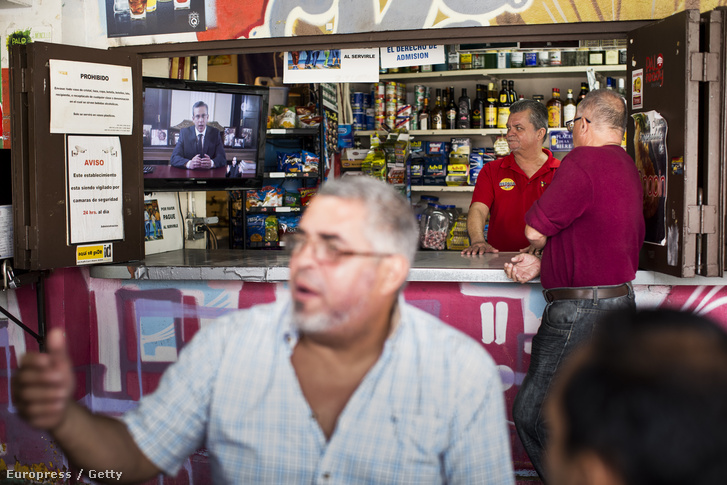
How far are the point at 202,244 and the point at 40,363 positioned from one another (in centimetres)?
331

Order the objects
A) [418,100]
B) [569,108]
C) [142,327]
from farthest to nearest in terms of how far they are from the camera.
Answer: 1. [418,100]
2. [569,108]
3. [142,327]

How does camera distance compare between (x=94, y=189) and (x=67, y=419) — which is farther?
(x=94, y=189)

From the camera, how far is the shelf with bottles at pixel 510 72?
5.28m

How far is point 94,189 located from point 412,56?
1.73 meters

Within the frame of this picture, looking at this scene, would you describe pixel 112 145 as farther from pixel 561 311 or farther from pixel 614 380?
pixel 614 380

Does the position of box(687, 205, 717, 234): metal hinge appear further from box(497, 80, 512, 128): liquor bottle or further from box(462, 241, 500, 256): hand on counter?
box(497, 80, 512, 128): liquor bottle

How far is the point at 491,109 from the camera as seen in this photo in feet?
17.9

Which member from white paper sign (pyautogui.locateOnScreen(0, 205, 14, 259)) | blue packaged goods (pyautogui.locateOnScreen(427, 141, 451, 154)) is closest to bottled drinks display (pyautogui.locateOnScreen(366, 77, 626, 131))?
blue packaged goods (pyautogui.locateOnScreen(427, 141, 451, 154))

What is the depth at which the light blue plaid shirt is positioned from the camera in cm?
143

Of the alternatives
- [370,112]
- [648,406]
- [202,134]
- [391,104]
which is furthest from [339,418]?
[370,112]

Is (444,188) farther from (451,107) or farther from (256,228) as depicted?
(256,228)

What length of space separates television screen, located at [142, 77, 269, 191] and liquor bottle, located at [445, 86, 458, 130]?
70.2 inches

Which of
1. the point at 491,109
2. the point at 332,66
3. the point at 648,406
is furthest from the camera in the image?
the point at 491,109

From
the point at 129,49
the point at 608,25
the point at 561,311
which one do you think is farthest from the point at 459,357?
the point at 129,49
